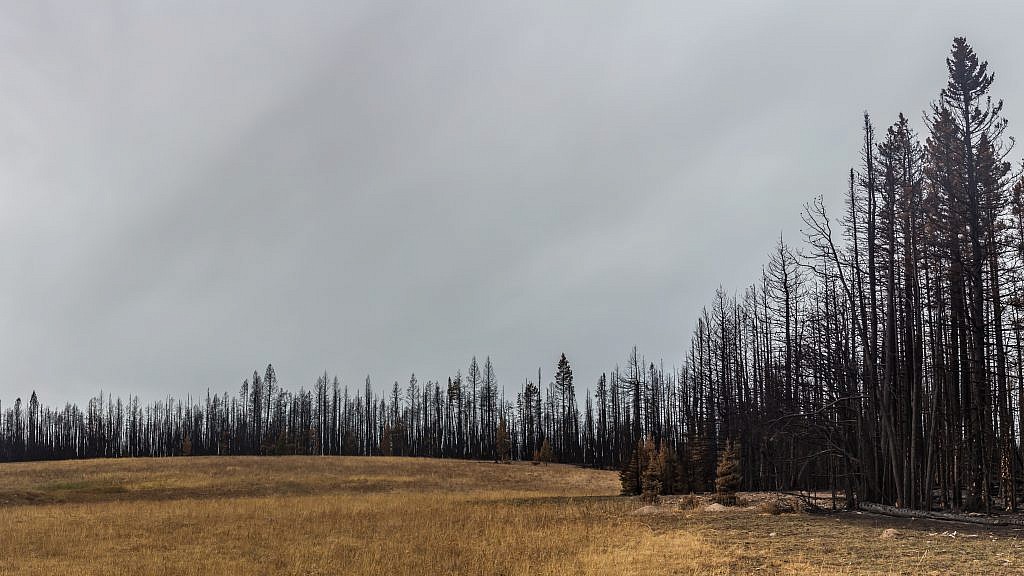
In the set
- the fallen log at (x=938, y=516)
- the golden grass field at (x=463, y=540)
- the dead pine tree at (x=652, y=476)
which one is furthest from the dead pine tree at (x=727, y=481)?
the dead pine tree at (x=652, y=476)

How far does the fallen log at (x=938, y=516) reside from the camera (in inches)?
668

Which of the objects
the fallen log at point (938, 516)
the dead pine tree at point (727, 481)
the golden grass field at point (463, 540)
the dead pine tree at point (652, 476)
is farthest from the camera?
the dead pine tree at point (652, 476)

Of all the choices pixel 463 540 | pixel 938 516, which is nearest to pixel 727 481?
pixel 938 516

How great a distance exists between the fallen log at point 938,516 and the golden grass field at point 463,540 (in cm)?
99

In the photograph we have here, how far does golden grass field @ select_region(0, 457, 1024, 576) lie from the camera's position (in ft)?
44.0

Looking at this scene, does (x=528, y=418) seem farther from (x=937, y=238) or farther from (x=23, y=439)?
(x=23, y=439)

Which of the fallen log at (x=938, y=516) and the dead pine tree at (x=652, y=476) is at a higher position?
the fallen log at (x=938, y=516)

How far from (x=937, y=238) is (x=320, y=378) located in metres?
122

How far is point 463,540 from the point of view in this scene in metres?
20.0

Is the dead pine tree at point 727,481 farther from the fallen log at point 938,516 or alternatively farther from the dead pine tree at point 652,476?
the dead pine tree at point 652,476

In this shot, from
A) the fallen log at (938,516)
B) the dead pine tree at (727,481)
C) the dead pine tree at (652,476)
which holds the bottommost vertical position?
the dead pine tree at (652,476)

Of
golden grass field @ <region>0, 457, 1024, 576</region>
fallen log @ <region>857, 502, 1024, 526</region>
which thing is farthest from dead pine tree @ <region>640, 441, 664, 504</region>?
fallen log @ <region>857, 502, 1024, 526</region>

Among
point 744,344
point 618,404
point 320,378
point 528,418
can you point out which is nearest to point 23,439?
point 320,378

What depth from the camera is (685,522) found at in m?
21.3
